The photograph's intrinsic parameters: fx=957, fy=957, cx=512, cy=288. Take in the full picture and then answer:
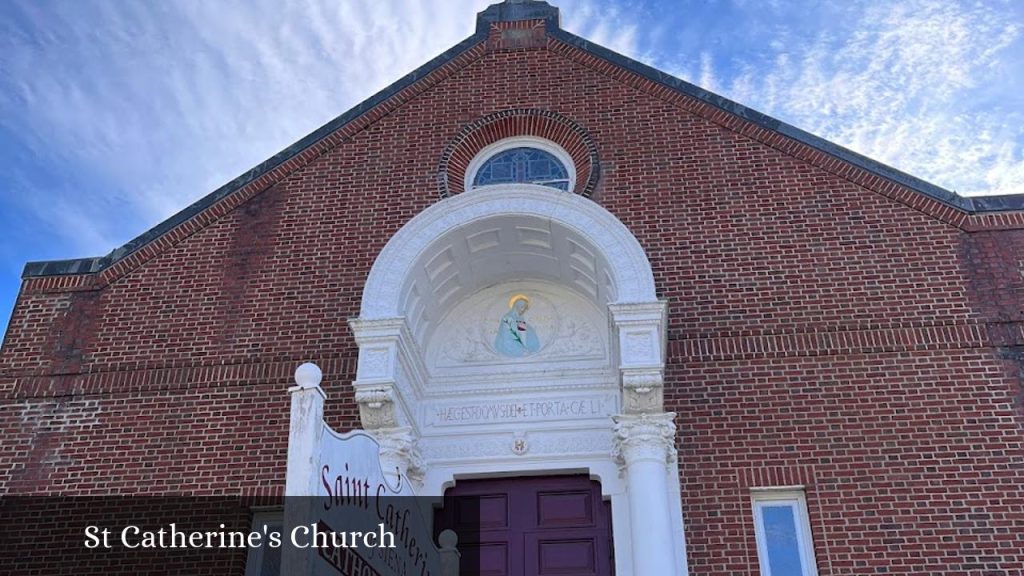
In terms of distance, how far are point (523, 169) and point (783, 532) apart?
5.34 meters

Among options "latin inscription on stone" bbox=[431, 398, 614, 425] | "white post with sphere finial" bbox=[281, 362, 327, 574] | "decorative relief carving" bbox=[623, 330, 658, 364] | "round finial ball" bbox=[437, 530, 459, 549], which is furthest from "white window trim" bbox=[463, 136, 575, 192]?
"white post with sphere finial" bbox=[281, 362, 327, 574]

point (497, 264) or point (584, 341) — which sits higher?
point (497, 264)

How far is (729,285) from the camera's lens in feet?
33.9

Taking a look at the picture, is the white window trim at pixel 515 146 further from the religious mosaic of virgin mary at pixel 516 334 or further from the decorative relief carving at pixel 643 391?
the decorative relief carving at pixel 643 391

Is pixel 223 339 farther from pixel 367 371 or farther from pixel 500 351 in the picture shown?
pixel 500 351

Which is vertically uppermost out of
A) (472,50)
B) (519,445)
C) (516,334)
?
(472,50)

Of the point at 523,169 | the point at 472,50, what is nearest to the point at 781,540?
the point at 523,169

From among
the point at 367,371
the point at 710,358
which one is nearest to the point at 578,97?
the point at 710,358

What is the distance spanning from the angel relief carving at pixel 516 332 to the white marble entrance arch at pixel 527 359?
17mm

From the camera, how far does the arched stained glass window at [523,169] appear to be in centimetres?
1181

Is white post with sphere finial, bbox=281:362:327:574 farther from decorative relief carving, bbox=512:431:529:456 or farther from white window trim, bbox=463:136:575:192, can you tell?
white window trim, bbox=463:136:575:192

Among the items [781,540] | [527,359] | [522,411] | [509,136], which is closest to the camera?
[781,540]

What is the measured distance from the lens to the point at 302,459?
5352mm

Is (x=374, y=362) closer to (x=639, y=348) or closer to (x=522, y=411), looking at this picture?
(x=522, y=411)
